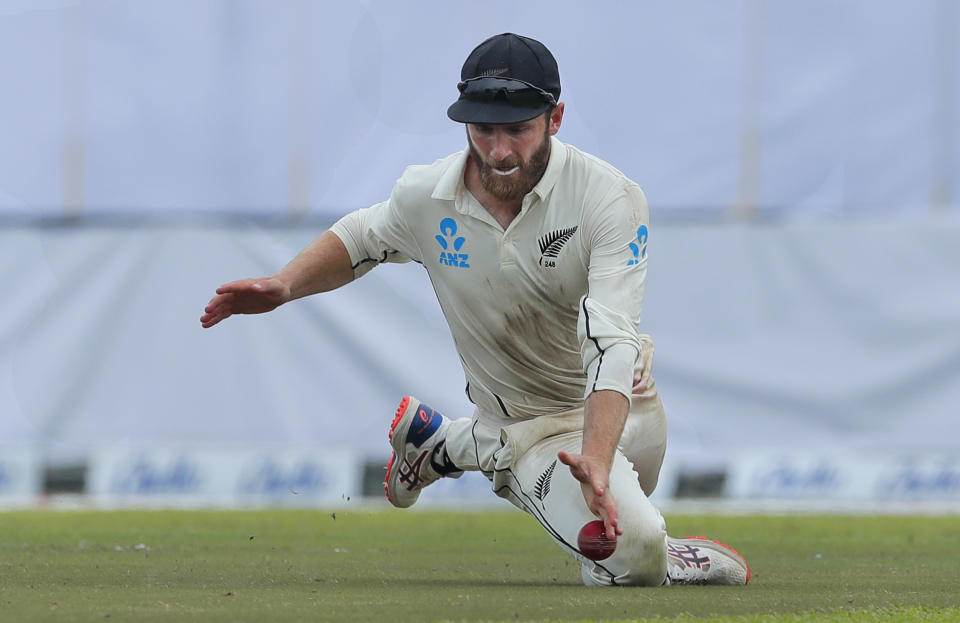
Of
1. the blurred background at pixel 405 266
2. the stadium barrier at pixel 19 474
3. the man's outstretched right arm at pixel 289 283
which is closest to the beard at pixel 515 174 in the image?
the man's outstretched right arm at pixel 289 283

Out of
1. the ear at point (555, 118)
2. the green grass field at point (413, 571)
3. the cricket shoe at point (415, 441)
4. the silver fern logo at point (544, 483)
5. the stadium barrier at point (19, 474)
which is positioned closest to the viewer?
the green grass field at point (413, 571)

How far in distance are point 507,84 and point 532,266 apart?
0.60m

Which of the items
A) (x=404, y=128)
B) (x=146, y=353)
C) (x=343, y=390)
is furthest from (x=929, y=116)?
(x=146, y=353)

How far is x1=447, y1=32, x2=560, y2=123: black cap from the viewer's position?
431 cm

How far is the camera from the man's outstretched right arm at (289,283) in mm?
4387

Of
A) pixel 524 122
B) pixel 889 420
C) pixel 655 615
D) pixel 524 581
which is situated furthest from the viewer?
pixel 889 420

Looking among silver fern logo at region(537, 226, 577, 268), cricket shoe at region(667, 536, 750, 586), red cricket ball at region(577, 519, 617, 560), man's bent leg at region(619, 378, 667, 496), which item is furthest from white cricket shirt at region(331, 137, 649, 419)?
cricket shoe at region(667, 536, 750, 586)

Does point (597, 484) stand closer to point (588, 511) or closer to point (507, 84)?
point (588, 511)

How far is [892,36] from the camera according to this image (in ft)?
33.8

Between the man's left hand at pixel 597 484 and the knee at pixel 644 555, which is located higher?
the man's left hand at pixel 597 484

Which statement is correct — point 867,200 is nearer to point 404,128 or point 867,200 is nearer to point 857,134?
point 857,134

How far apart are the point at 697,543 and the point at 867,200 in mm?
6048

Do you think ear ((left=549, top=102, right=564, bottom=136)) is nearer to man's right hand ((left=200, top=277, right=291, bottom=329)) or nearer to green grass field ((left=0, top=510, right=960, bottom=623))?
man's right hand ((left=200, top=277, right=291, bottom=329))

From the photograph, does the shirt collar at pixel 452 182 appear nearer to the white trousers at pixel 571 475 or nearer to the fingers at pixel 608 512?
the white trousers at pixel 571 475
